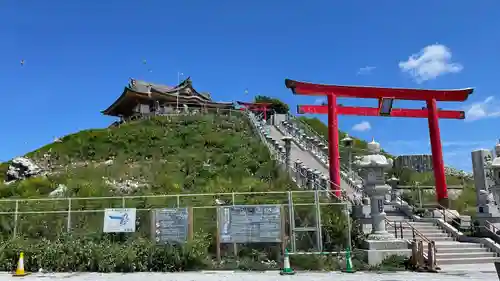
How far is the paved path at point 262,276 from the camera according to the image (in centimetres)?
1110

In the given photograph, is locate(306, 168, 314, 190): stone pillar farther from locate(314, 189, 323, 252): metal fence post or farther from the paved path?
the paved path

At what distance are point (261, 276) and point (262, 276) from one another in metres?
0.03

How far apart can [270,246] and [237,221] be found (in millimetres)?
1370

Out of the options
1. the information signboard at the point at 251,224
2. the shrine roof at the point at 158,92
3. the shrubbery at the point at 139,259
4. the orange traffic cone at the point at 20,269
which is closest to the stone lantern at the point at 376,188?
the shrubbery at the point at 139,259

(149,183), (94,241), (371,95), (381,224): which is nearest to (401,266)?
(381,224)

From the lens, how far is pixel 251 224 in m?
13.8

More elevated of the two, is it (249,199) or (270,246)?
(249,199)

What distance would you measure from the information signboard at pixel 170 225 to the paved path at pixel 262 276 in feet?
4.73

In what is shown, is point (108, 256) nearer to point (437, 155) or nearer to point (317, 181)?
point (317, 181)

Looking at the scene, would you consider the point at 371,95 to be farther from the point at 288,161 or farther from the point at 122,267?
the point at 122,267

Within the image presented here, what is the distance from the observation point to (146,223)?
14344mm

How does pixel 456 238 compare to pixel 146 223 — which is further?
pixel 456 238

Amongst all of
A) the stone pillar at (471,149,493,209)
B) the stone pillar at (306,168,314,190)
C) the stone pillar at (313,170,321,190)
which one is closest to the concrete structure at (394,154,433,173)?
the stone pillar at (471,149,493,209)

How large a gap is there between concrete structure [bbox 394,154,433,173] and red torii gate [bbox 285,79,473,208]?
1683cm
